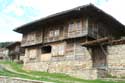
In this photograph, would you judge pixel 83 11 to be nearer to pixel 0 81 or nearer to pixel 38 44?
pixel 38 44

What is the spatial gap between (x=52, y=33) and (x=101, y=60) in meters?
8.00

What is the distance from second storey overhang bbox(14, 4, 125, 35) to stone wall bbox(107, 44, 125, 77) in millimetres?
4407

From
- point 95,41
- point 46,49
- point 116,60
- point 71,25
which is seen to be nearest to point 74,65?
point 95,41

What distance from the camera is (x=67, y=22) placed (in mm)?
27062

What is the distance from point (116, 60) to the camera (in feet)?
73.7

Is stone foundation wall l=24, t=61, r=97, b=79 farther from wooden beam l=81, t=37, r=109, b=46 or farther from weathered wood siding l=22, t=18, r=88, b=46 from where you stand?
weathered wood siding l=22, t=18, r=88, b=46

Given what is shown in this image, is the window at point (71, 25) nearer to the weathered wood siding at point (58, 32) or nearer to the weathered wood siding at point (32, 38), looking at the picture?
the weathered wood siding at point (58, 32)

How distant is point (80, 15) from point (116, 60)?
649 cm

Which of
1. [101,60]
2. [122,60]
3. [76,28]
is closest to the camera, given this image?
[122,60]

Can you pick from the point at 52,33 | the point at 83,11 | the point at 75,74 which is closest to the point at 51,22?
the point at 52,33

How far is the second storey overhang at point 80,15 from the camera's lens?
24469mm

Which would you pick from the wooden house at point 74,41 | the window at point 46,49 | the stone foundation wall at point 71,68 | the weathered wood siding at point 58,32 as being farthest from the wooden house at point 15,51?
the stone foundation wall at point 71,68

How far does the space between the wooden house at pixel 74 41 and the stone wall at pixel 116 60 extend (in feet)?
1.49

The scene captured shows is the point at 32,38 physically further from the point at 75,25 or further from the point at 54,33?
the point at 75,25
